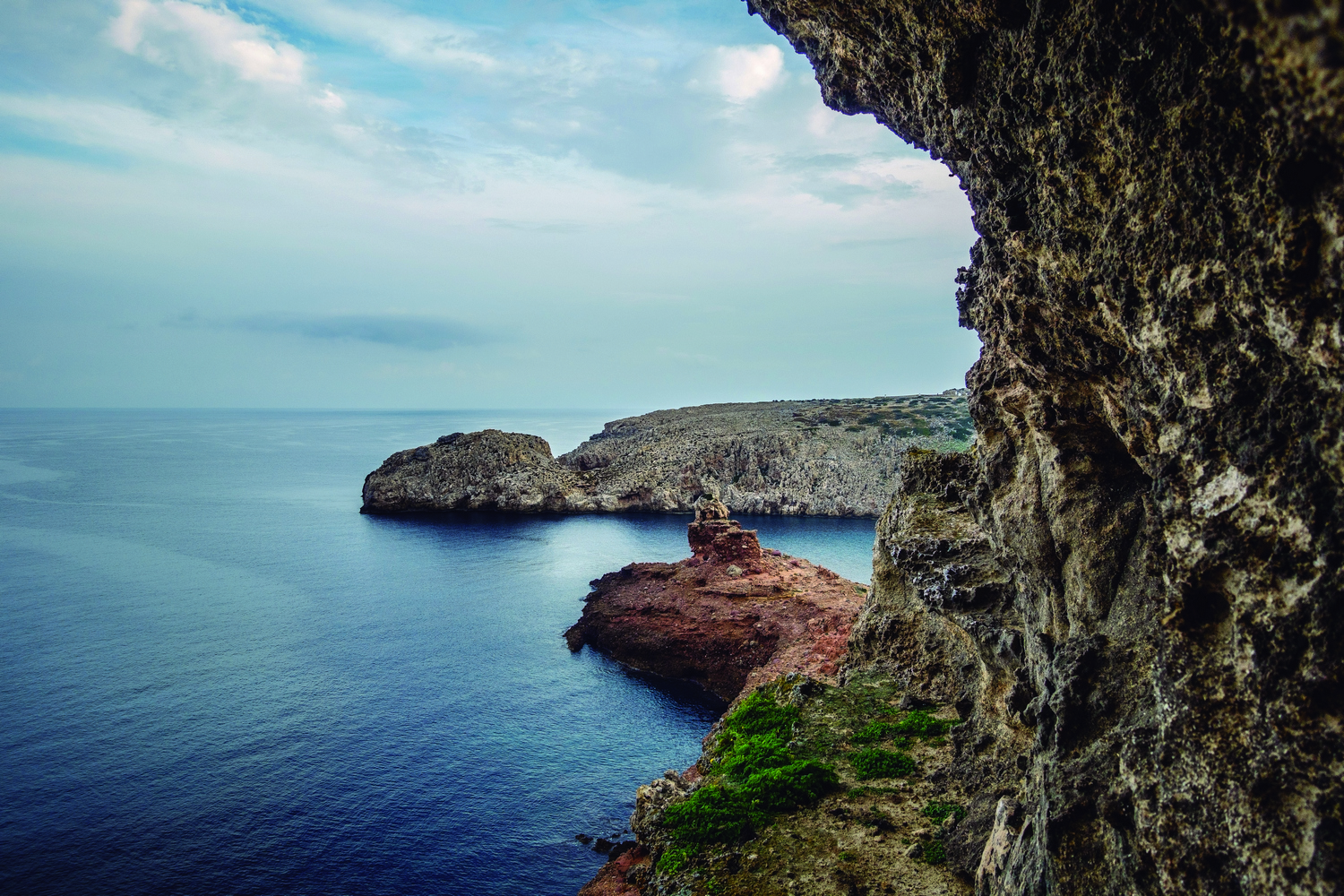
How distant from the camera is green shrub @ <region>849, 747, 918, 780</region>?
26.5 meters

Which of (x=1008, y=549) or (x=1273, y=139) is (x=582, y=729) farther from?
(x=1273, y=139)

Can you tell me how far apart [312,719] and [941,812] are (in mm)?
35334

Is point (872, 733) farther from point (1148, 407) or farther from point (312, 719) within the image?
point (312, 719)

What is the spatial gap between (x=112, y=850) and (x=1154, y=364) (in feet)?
127

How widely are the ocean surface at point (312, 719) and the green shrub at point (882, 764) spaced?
11900 mm

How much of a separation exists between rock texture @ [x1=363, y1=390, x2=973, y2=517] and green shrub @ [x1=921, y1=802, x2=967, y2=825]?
93.7 m

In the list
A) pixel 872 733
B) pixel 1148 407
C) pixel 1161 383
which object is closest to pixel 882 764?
pixel 872 733

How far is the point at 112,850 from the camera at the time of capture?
3047 cm

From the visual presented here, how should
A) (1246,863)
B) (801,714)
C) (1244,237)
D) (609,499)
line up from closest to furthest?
(1244,237)
(1246,863)
(801,714)
(609,499)

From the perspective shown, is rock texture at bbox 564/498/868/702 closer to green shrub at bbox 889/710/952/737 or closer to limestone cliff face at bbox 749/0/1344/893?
green shrub at bbox 889/710/952/737

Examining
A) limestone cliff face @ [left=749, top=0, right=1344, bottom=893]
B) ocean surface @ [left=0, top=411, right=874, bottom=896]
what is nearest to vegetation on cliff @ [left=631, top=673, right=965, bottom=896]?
limestone cliff face @ [left=749, top=0, right=1344, bottom=893]

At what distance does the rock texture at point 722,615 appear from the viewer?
166 feet

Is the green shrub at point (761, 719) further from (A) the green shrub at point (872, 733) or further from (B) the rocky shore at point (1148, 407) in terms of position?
(B) the rocky shore at point (1148, 407)

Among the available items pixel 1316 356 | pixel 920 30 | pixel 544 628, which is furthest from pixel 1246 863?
pixel 544 628
